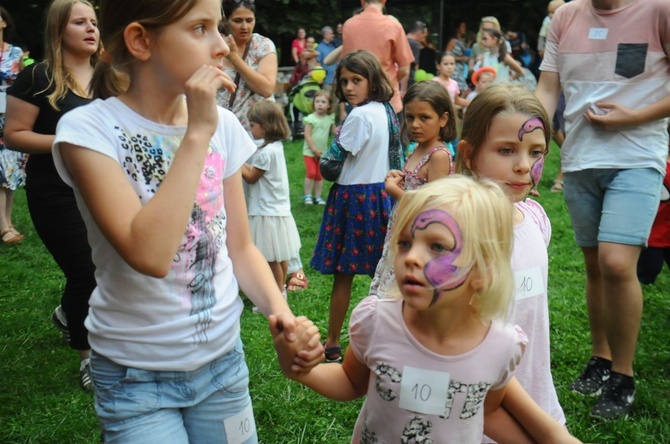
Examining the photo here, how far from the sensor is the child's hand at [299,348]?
1.90 m

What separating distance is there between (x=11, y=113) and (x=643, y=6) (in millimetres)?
3088

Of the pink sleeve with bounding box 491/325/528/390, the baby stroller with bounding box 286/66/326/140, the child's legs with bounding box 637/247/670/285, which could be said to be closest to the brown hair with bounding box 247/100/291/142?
the child's legs with bounding box 637/247/670/285

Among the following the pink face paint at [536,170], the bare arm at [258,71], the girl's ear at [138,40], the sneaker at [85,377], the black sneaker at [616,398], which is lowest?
the sneaker at [85,377]

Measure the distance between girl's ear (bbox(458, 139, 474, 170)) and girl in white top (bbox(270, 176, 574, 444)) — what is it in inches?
30.1

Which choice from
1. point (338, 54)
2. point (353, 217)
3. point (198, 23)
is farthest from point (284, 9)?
point (198, 23)

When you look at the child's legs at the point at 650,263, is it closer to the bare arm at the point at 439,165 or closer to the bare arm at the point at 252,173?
the bare arm at the point at 439,165

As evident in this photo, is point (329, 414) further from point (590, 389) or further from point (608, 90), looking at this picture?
point (608, 90)

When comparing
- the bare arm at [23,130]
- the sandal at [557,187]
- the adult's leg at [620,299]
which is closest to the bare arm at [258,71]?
the bare arm at [23,130]

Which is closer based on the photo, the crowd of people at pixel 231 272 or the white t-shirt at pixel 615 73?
the crowd of people at pixel 231 272

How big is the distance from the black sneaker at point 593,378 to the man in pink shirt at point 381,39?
3.64 m

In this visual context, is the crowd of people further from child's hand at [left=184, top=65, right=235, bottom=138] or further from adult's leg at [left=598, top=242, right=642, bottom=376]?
adult's leg at [left=598, top=242, right=642, bottom=376]

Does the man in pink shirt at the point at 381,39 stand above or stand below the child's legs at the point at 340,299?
above

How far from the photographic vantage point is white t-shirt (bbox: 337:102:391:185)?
172 inches

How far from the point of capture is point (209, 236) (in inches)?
77.5
